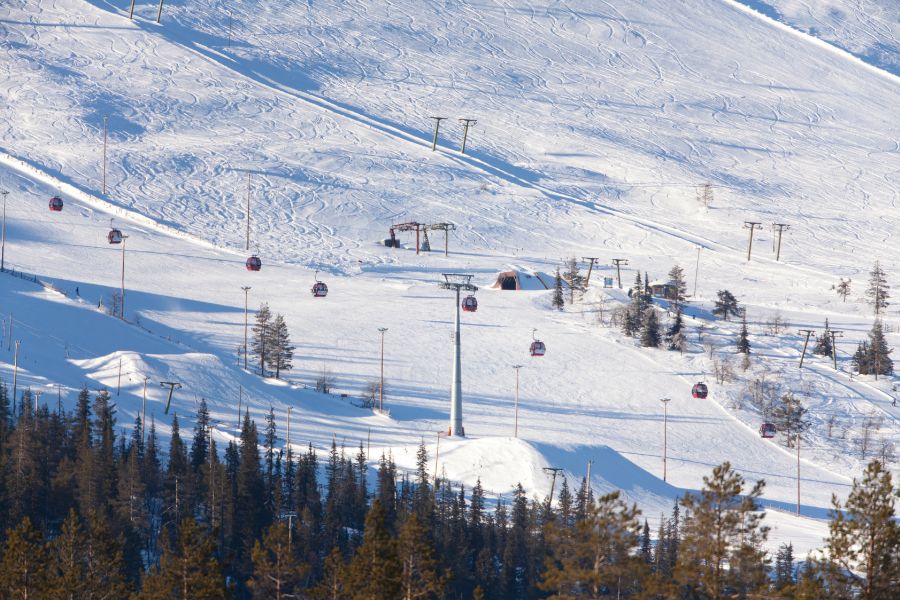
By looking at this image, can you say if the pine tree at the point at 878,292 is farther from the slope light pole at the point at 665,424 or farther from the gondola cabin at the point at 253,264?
the gondola cabin at the point at 253,264

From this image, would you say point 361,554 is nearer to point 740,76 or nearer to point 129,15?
point 129,15

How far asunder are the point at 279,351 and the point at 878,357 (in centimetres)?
3272

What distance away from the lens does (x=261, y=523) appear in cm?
5416

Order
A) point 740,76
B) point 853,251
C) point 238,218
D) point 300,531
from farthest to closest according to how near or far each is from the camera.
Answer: point 740,76, point 853,251, point 238,218, point 300,531

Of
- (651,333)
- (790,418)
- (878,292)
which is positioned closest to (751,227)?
(878,292)

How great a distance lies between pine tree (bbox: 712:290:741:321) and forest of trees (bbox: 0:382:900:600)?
87.7 feet

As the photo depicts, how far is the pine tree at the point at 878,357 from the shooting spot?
84.8m

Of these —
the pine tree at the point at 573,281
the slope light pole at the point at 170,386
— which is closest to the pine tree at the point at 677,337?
the pine tree at the point at 573,281

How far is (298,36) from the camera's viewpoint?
151 m

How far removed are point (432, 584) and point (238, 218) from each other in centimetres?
8012

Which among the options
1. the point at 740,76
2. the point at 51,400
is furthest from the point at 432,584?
the point at 740,76

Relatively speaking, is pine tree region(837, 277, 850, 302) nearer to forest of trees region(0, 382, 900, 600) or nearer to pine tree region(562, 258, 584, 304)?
pine tree region(562, 258, 584, 304)

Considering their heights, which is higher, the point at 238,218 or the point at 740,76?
the point at 740,76

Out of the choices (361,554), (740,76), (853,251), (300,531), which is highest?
(740,76)
